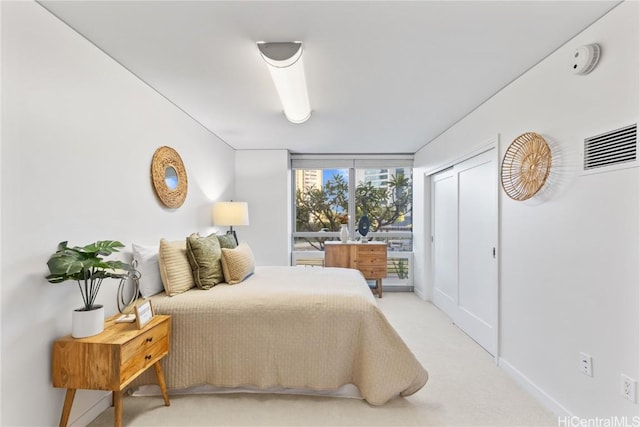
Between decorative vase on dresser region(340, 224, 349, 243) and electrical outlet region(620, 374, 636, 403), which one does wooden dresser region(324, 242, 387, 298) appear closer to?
decorative vase on dresser region(340, 224, 349, 243)

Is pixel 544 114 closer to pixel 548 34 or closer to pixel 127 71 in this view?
pixel 548 34

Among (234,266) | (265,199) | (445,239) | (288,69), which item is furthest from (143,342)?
(445,239)

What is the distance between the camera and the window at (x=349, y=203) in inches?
210

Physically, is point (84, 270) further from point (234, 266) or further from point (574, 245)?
point (574, 245)

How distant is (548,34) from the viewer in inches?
70.6

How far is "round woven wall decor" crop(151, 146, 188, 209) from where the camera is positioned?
8.52 ft

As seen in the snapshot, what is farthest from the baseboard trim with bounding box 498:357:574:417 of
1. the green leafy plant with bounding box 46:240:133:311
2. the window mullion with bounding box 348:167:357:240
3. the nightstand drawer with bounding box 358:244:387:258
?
the window mullion with bounding box 348:167:357:240

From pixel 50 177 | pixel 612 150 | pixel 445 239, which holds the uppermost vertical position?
pixel 612 150

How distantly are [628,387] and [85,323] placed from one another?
2.78 meters

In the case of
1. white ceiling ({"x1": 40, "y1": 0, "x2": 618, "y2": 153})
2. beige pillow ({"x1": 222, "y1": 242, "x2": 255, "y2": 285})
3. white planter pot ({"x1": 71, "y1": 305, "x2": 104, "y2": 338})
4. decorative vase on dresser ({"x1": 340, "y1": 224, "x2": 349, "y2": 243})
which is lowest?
white planter pot ({"x1": 71, "y1": 305, "x2": 104, "y2": 338})

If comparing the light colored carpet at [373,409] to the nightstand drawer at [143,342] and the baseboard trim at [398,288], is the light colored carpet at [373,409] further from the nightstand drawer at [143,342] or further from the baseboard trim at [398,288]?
the baseboard trim at [398,288]

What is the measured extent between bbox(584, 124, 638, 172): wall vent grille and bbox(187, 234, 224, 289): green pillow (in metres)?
2.61

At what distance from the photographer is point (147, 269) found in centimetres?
226

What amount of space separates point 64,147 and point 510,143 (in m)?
3.04
